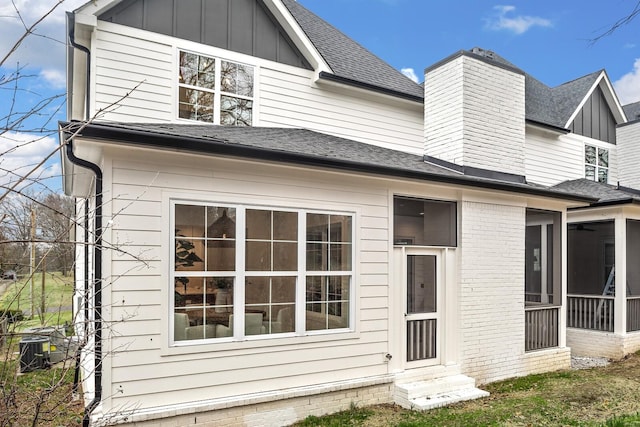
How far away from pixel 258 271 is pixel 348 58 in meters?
6.77

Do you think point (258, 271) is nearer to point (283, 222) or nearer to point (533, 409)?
point (283, 222)

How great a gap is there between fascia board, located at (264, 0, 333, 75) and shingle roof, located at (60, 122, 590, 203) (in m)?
1.47

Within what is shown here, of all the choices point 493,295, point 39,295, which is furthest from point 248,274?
point 493,295

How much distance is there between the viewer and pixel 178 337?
540 centimetres

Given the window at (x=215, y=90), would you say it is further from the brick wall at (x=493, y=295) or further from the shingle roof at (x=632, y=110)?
the shingle roof at (x=632, y=110)

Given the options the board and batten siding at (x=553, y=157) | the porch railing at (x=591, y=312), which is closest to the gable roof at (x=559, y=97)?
the board and batten siding at (x=553, y=157)

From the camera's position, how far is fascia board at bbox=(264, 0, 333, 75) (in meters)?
8.66

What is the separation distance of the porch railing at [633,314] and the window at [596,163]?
4.71 m

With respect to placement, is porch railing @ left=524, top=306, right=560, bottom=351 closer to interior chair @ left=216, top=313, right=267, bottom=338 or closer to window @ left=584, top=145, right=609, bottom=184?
interior chair @ left=216, top=313, right=267, bottom=338

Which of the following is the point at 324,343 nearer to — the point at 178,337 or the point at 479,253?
the point at 178,337

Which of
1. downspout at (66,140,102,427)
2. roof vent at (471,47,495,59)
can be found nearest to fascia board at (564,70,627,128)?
roof vent at (471,47,495,59)

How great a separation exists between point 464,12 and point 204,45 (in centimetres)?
1852

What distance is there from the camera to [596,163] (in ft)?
46.4

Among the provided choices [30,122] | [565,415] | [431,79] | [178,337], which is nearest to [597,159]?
[431,79]
